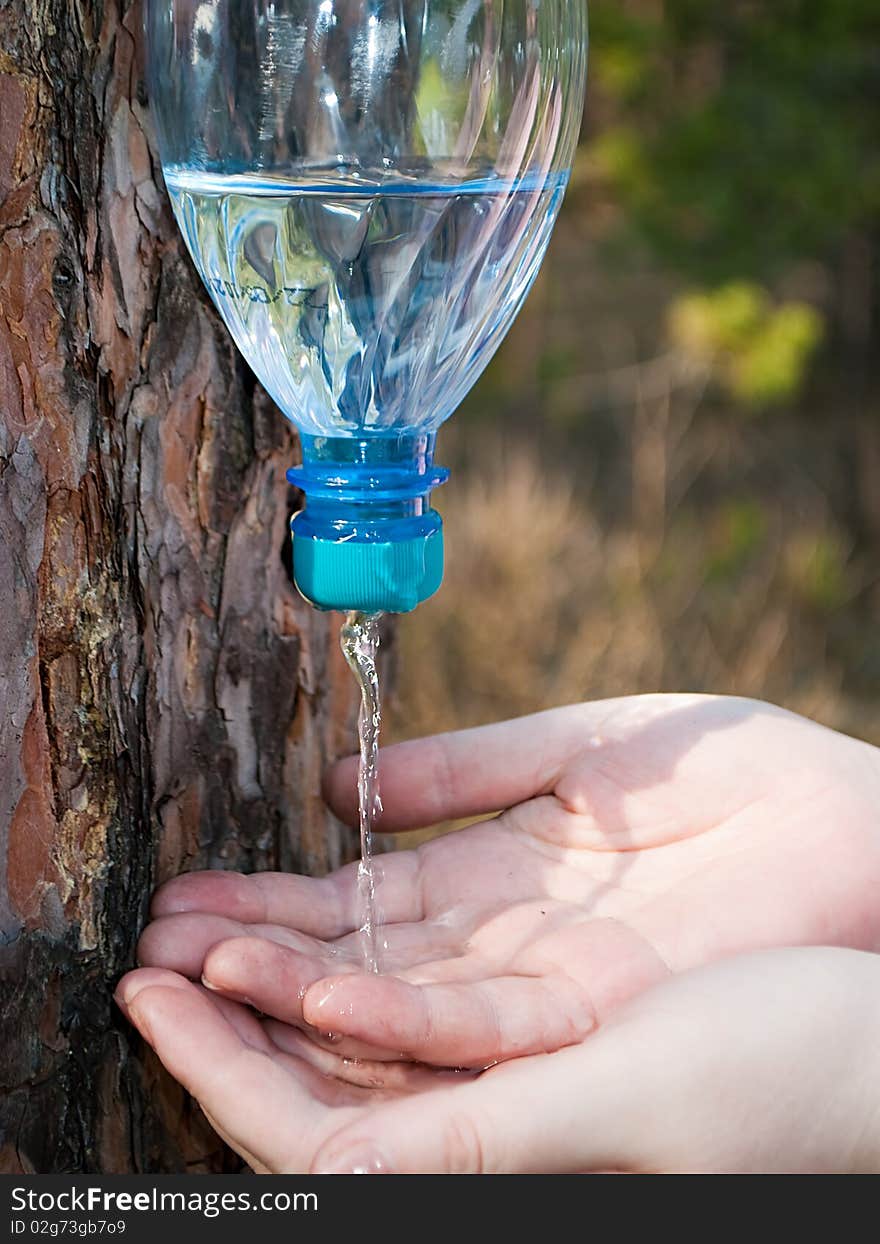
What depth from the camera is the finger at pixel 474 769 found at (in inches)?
65.6

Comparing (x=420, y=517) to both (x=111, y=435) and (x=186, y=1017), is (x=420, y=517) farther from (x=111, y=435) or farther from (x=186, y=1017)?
(x=186, y=1017)

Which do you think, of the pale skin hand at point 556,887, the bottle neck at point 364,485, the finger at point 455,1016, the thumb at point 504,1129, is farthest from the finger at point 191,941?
the bottle neck at point 364,485

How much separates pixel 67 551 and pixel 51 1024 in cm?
46

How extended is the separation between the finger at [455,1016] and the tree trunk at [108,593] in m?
0.29

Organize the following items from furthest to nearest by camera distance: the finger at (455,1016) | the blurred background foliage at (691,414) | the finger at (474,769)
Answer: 1. the blurred background foliage at (691,414)
2. the finger at (474,769)
3. the finger at (455,1016)

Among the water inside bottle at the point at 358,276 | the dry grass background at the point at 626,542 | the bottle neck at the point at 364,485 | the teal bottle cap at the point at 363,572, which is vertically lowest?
the dry grass background at the point at 626,542

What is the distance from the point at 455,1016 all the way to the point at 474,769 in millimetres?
408

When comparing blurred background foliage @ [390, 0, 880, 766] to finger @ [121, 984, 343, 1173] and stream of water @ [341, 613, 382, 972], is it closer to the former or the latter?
stream of water @ [341, 613, 382, 972]

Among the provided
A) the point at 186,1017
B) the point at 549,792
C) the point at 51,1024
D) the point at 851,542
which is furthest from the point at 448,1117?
the point at 851,542

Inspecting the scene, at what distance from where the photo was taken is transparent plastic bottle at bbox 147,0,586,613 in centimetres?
127

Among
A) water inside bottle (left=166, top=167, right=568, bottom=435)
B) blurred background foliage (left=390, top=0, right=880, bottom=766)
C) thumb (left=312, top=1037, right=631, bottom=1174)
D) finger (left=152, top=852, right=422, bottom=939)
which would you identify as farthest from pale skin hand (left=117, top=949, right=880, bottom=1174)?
blurred background foliage (left=390, top=0, right=880, bottom=766)

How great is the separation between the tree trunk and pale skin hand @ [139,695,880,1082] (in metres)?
0.10

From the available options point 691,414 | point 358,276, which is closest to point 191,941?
point 358,276

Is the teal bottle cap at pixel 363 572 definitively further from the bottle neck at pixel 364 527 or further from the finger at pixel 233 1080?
the finger at pixel 233 1080
